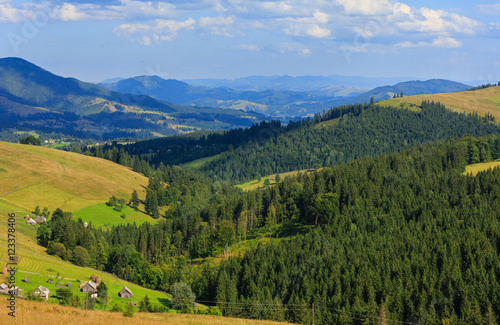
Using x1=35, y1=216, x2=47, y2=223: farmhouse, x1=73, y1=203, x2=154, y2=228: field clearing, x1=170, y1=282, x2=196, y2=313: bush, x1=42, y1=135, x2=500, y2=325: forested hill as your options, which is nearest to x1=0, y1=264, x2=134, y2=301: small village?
x1=170, y1=282, x2=196, y2=313: bush

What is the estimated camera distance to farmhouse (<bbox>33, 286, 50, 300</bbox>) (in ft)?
258

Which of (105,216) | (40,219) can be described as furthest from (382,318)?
(105,216)

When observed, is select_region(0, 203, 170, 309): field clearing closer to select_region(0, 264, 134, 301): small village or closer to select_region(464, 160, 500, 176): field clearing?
select_region(0, 264, 134, 301): small village

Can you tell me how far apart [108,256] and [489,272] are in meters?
101

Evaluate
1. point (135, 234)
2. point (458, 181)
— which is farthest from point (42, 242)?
point (458, 181)

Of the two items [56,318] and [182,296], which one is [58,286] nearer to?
[182,296]

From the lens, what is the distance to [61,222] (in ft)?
427

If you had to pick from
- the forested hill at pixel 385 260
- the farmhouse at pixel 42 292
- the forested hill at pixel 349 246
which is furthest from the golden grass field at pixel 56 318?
the forested hill at pixel 349 246

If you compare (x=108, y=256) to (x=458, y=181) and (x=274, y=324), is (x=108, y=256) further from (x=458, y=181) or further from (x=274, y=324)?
(x=458, y=181)

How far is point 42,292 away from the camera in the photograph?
264 ft

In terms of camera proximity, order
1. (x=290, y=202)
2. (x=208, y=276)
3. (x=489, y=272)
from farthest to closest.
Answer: (x=290, y=202) → (x=208, y=276) → (x=489, y=272)

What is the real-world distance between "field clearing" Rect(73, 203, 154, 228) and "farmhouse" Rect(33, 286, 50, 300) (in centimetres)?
8788

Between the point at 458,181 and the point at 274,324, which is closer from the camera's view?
the point at 274,324

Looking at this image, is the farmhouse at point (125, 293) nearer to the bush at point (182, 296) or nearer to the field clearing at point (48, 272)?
the field clearing at point (48, 272)
